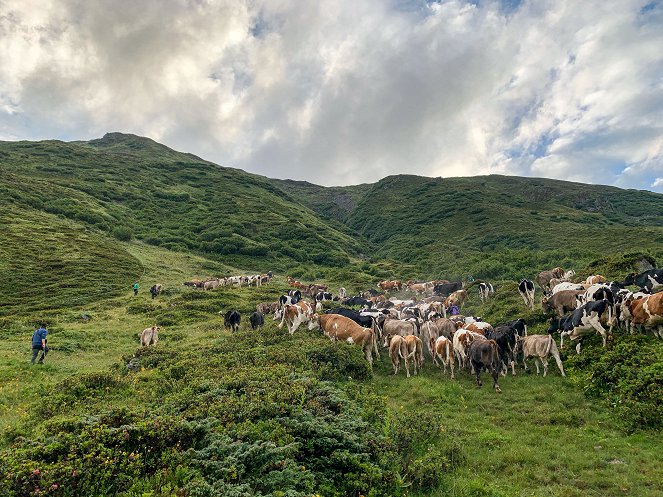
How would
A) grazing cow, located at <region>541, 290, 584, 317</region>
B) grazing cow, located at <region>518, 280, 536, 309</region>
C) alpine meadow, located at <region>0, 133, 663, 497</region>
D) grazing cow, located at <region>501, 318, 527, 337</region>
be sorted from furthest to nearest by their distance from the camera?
1. grazing cow, located at <region>518, 280, 536, 309</region>
2. grazing cow, located at <region>541, 290, 584, 317</region>
3. grazing cow, located at <region>501, 318, 527, 337</region>
4. alpine meadow, located at <region>0, 133, 663, 497</region>

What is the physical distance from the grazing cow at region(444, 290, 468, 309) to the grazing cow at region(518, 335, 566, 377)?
1486 centimetres

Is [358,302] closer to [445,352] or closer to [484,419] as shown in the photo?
[445,352]

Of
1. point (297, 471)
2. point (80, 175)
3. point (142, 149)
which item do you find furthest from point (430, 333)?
point (142, 149)

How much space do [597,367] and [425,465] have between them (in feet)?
26.3

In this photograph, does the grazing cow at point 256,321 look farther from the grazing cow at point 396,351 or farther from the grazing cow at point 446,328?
the grazing cow at point 446,328

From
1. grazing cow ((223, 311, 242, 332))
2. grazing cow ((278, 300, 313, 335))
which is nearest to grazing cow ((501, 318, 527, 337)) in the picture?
grazing cow ((278, 300, 313, 335))

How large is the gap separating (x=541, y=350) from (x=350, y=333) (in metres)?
7.82

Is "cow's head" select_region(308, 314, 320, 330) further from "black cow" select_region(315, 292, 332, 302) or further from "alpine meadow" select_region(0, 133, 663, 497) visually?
"black cow" select_region(315, 292, 332, 302)

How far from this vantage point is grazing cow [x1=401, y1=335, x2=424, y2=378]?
51.3 ft

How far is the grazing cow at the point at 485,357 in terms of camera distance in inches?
536

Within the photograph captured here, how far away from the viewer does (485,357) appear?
1392 centimetres

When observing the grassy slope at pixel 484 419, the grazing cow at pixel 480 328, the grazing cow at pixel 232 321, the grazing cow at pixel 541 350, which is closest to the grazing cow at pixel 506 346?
the grazing cow at pixel 541 350

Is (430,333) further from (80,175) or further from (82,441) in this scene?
(80,175)

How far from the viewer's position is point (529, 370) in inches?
579
